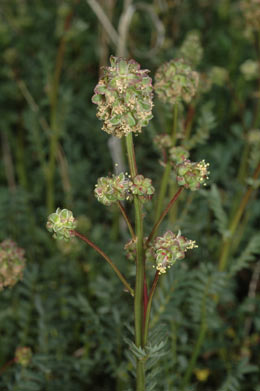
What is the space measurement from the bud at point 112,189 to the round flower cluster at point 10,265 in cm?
68

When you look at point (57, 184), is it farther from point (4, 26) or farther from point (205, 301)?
point (205, 301)

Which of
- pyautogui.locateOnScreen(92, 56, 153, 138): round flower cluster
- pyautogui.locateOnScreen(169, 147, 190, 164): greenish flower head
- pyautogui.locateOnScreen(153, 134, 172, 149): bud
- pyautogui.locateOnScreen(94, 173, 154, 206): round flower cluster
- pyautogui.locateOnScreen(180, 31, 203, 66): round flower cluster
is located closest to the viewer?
pyautogui.locateOnScreen(92, 56, 153, 138): round flower cluster

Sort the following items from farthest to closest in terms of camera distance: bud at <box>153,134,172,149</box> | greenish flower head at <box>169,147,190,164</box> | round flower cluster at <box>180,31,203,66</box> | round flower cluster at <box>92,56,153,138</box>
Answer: round flower cluster at <box>180,31,203,66</box>
bud at <box>153,134,172,149</box>
greenish flower head at <box>169,147,190,164</box>
round flower cluster at <box>92,56,153,138</box>

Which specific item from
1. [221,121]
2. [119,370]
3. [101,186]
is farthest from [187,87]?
[221,121]

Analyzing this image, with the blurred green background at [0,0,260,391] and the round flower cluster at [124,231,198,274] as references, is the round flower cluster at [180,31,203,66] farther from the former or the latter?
the round flower cluster at [124,231,198,274]

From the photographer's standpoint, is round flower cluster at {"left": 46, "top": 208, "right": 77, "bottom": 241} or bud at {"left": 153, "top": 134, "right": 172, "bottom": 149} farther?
bud at {"left": 153, "top": 134, "right": 172, "bottom": 149}

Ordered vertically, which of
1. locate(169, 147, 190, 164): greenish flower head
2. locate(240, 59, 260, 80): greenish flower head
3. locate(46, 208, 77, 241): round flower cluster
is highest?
locate(240, 59, 260, 80): greenish flower head

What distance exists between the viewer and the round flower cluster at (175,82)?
150 cm

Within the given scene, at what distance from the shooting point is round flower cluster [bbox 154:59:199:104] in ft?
4.94

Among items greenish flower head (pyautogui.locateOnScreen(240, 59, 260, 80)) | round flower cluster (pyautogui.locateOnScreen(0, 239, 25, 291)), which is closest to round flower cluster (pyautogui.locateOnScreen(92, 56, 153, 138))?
round flower cluster (pyautogui.locateOnScreen(0, 239, 25, 291))

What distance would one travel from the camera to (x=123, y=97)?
40.9 inches

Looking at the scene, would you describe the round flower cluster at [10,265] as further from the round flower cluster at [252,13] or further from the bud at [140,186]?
the round flower cluster at [252,13]

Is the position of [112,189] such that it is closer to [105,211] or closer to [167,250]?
[167,250]

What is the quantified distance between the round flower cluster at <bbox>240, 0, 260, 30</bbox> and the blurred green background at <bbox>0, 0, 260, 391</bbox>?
0.02 metres
